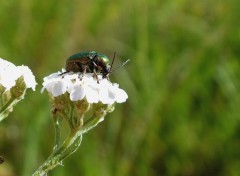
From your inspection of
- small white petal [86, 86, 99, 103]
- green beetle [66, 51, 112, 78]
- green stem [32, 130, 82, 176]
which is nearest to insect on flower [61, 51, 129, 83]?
green beetle [66, 51, 112, 78]

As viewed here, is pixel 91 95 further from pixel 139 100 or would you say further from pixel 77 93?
pixel 139 100

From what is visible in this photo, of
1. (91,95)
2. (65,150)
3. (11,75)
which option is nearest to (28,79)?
(11,75)

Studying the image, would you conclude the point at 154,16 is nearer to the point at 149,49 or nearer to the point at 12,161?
the point at 149,49

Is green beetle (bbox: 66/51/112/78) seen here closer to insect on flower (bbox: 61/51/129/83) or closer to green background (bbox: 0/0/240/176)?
insect on flower (bbox: 61/51/129/83)

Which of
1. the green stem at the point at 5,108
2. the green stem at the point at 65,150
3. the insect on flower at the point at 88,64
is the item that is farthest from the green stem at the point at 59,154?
the insect on flower at the point at 88,64

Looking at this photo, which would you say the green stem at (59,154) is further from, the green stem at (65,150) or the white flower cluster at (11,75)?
the white flower cluster at (11,75)

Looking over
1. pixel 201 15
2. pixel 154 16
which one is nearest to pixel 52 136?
pixel 154 16
